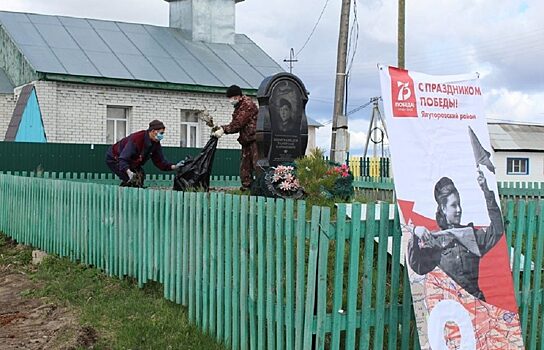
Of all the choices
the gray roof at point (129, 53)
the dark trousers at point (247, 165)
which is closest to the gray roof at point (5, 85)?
the gray roof at point (129, 53)

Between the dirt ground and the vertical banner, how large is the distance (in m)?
2.78

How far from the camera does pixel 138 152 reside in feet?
32.0

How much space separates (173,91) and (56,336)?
15.3m

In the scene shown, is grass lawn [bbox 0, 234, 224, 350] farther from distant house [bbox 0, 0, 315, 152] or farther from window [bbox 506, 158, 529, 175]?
window [bbox 506, 158, 529, 175]

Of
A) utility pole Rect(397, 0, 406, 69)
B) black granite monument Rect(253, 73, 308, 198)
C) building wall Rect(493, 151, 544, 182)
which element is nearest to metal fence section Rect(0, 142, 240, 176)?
utility pole Rect(397, 0, 406, 69)

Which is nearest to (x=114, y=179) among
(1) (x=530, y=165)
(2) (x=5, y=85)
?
(2) (x=5, y=85)

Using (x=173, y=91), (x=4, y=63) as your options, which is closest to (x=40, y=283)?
(x=173, y=91)

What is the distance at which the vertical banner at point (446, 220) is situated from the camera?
4.16 m

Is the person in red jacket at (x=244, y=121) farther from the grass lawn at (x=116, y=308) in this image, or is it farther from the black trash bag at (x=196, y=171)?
the grass lawn at (x=116, y=308)

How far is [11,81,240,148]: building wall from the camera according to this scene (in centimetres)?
1870

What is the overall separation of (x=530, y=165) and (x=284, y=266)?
32406mm

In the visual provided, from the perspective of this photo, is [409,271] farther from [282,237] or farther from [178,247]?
[178,247]

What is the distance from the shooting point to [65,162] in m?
17.3

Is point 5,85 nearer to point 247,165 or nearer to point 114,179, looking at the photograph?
point 114,179
